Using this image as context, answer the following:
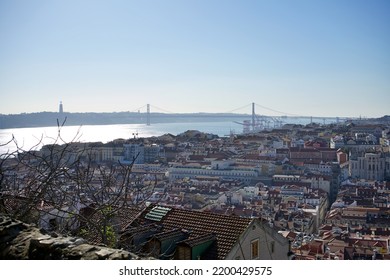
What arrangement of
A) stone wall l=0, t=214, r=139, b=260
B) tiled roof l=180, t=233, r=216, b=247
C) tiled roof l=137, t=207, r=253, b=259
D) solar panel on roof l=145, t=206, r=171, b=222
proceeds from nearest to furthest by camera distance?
stone wall l=0, t=214, r=139, b=260
tiled roof l=180, t=233, r=216, b=247
tiled roof l=137, t=207, r=253, b=259
solar panel on roof l=145, t=206, r=171, b=222

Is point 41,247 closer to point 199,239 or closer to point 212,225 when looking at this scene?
point 199,239

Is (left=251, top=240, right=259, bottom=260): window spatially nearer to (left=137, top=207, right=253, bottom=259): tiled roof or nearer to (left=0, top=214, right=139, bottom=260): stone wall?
(left=137, top=207, right=253, bottom=259): tiled roof

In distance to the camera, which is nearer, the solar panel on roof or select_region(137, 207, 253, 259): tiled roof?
select_region(137, 207, 253, 259): tiled roof

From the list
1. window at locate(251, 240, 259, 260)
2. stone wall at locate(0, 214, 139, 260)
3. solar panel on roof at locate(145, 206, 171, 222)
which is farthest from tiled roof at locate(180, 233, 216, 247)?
stone wall at locate(0, 214, 139, 260)

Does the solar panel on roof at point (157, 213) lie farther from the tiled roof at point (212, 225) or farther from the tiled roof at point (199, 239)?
the tiled roof at point (199, 239)

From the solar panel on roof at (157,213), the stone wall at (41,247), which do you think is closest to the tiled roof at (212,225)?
the solar panel on roof at (157,213)

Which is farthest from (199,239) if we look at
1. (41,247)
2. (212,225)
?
(41,247)

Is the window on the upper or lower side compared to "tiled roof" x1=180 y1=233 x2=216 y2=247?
lower
